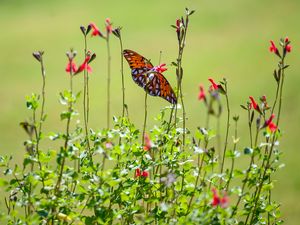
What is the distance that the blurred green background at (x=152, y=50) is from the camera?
505 centimetres

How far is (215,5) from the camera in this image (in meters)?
6.92

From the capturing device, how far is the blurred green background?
199 inches

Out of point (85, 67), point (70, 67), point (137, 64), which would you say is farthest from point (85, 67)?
point (137, 64)

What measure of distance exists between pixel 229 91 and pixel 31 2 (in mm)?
3582

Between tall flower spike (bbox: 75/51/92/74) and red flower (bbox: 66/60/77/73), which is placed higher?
tall flower spike (bbox: 75/51/92/74)

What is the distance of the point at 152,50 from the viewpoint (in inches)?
236

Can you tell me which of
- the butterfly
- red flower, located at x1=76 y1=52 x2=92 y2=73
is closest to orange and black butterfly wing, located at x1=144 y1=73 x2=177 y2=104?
the butterfly

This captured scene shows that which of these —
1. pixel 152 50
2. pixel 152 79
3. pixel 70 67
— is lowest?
pixel 70 67

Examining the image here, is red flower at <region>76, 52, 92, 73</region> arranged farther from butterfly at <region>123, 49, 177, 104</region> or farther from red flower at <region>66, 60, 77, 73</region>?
butterfly at <region>123, 49, 177, 104</region>

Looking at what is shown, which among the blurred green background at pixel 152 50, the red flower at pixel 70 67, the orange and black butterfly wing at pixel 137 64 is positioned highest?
the blurred green background at pixel 152 50

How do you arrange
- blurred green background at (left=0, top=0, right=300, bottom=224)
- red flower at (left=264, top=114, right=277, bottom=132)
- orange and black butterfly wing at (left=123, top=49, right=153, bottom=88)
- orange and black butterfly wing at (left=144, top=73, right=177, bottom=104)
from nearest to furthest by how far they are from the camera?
red flower at (left=264, top=114, right=277, bottom=132) → orange and black butterfly wing at (left=144, top=73, right=177, bottom=104) → orange and black butterfly wing at (left=123, top=49, right=153, bottom=88) → blurred green background at (left=0, top=0, right=300, bottom=224)

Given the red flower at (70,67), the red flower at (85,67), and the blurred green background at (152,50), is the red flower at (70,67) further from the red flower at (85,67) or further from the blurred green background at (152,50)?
the blurred green background at (152,50)

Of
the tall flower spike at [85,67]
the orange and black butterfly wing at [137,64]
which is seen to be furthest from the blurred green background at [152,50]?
the tall flower spike at [85,67]

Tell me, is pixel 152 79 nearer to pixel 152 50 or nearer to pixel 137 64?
pixel 137 64
